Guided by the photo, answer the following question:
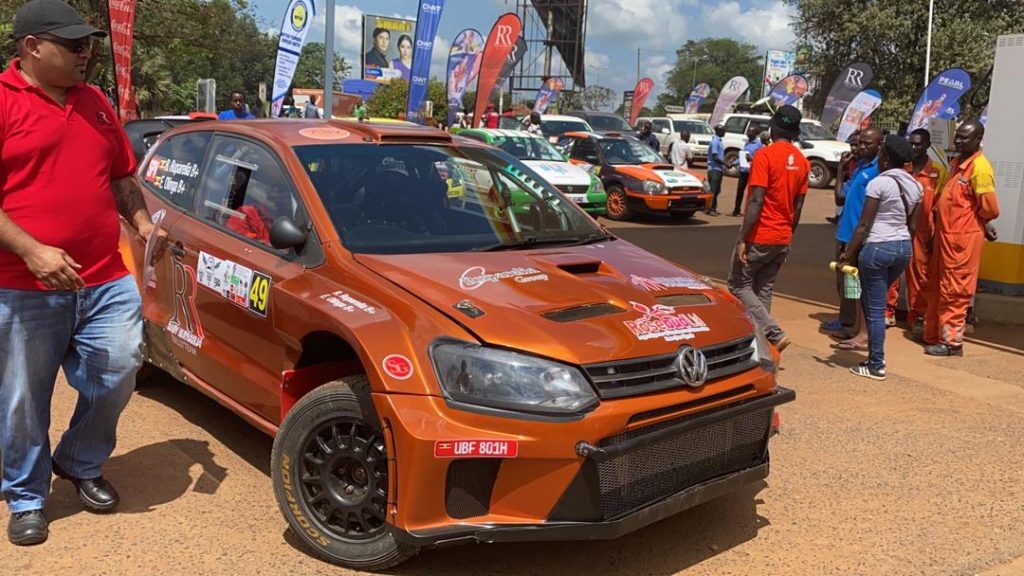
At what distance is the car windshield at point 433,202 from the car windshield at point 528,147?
10.5 meters

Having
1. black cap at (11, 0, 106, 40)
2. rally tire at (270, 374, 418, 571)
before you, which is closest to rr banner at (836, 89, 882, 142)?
rally tire at (270, 374, 418, 571)

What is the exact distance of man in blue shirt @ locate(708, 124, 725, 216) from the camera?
1705cm

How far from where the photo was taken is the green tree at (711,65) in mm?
110812

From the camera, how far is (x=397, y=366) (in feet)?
9.73

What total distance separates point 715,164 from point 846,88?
549 centimetres

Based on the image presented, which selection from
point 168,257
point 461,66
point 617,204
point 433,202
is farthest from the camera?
point 461,66

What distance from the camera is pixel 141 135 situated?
1020 cm

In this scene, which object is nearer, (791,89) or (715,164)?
(715,164)

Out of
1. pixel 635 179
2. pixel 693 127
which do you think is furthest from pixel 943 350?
pixel 693 127

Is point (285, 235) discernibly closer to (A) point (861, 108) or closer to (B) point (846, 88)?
(A) point (861, 108)

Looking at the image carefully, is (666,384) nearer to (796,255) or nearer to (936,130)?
(936,130)

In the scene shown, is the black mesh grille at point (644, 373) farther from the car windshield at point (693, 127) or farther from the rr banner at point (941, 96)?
the car windshield at point (693, 127)

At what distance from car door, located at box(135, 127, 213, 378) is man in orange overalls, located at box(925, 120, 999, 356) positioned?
5.90 metres

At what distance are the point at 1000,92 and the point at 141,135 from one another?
9.41 meters
